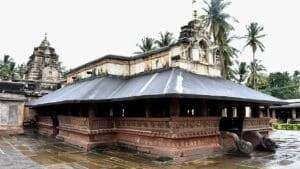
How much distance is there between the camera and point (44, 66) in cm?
3503

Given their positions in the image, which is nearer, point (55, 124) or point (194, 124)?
point (194, 124)

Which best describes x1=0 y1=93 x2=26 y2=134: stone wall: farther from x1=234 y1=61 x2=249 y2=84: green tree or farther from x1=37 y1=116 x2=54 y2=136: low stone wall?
x1=234 y1=61 x2=249 y2=84: green tree

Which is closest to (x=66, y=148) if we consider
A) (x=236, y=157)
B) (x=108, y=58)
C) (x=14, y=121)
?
(x=108, y=58)

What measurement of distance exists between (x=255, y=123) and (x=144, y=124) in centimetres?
772

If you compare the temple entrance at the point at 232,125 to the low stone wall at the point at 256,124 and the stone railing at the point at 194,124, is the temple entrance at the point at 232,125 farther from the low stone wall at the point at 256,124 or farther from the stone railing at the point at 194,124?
the stone railing at the point at 194,124

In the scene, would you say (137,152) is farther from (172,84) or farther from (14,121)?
(14,121)

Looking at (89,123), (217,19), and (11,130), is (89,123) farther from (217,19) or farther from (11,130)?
(217,19)

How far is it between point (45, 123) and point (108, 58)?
9.40 m

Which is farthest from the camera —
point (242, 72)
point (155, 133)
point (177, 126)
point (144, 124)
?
point (242, 72)

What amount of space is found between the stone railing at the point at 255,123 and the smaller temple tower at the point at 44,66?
2277 cm

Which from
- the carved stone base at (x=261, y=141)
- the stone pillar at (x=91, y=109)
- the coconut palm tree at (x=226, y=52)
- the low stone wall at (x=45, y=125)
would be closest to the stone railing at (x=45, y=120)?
the low stone wall at (x=45, y=125)

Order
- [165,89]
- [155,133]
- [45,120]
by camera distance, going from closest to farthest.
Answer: [165,89]
[155,133]
[45,120]

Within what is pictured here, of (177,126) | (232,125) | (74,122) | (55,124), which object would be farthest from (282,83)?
(177,126)

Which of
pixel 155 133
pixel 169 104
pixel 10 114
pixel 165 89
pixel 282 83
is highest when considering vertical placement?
pixel 282 83
